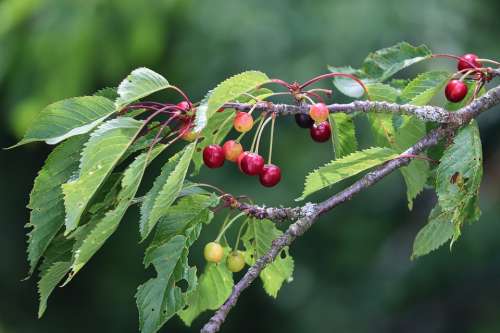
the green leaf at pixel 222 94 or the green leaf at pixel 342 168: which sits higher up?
the green leaf at pixel 222 94

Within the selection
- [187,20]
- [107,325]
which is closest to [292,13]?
[187,20]

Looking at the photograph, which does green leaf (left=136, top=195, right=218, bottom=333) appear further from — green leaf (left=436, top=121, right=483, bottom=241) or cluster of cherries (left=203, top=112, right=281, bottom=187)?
green leaf (left=436, top=121, right=483, bottom=241)

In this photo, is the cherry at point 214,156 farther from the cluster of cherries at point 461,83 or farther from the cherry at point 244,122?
the cluster of cherries at point 461,83

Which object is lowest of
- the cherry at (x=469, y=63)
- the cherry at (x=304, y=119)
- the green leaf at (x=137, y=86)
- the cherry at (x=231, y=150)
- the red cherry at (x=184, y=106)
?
the cherry at (x=231, y=150)

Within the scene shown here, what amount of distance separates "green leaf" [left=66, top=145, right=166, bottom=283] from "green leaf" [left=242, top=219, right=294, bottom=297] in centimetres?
35

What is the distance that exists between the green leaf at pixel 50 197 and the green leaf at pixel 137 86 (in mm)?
155

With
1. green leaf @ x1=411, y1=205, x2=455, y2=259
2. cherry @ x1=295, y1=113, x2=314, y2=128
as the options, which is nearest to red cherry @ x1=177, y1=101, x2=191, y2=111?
cherry @ x1=295, y1=113, x2=314, y2=128

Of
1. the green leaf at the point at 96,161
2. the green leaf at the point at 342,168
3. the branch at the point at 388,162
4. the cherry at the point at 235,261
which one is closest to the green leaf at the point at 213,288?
the cherry at the point at 235,261

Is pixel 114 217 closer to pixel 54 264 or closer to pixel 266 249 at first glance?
pixel 54 264

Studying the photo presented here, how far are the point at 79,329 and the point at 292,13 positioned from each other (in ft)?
11.2

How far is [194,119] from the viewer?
1466 millimetres

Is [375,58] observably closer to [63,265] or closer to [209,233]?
[63,265]

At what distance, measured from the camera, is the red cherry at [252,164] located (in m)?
1.59

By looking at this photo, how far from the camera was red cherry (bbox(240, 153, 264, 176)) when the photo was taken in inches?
62.5
